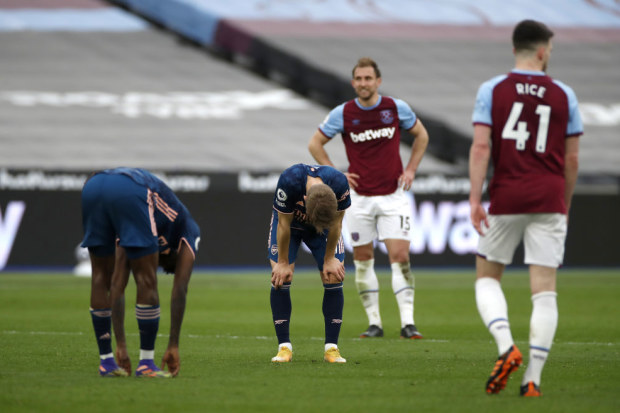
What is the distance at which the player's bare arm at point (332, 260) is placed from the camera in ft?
23.2

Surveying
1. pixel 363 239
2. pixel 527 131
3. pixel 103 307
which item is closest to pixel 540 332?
pixel 527 131

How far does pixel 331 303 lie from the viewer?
24.5 feet

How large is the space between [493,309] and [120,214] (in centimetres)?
240

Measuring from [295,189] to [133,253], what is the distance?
4.63 ft

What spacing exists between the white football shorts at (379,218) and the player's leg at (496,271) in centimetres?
398

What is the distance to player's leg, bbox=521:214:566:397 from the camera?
551 cm

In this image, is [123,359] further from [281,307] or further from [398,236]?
[398,236]

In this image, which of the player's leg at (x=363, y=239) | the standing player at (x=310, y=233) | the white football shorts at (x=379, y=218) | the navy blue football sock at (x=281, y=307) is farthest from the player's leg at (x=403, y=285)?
the navy blue football sock at (x=281, y=307)

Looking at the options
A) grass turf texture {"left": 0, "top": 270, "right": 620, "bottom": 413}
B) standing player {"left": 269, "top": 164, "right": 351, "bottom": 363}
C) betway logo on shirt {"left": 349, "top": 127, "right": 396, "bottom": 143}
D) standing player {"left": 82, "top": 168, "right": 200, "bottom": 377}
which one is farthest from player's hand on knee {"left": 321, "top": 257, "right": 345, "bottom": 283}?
betway logo on shirt {"left": 349, "top": 127, "right": 396, "bottom": 143}

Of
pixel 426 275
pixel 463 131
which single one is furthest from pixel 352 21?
pixel 426 275

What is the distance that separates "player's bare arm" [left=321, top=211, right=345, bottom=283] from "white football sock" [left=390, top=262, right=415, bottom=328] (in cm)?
Result: 224

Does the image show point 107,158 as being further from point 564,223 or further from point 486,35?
point 564,223

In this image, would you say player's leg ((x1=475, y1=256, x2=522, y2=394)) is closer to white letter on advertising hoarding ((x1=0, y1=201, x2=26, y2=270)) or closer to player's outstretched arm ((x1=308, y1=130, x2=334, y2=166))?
player's outstretched arm ((x1=308, y1=130, x2=334, y2=166))

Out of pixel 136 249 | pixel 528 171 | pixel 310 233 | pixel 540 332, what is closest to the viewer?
pixel 540 332
